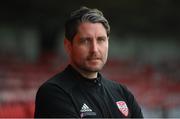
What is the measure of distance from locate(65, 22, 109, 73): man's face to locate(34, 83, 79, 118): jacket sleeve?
20 cm

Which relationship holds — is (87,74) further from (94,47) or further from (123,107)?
(123,107)

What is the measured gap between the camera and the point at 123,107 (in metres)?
3.42

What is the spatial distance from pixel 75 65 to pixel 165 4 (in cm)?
2454

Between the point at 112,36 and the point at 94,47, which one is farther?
the point at 112,36

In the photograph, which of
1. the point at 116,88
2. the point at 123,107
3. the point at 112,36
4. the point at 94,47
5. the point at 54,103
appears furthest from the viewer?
the point at 112,36

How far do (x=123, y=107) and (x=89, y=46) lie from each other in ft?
1.30

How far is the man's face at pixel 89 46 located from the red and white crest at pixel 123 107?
237 millimetres

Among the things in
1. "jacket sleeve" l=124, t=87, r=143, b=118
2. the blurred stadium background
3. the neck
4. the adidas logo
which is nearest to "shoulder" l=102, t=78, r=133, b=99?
"jacket sleeve" l=124, t=87, r=143, b=118

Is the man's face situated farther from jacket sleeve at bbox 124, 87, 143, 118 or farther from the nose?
jacket sleeve at bbox 124, 87, 143, 118

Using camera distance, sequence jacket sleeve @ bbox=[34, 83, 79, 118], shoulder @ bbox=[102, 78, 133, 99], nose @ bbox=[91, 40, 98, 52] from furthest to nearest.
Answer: shoulder @ bbox=[102, 78, 133, 99] → nose @ bbox=[91, 40, 98, 52] → jacket sleeve @ bbox=[34, 83, 79, 118]

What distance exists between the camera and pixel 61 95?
3230mm

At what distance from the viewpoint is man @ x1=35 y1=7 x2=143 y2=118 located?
127 inches

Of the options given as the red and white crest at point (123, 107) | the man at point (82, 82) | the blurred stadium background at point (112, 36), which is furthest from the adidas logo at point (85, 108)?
the blurred stadium background at point (112, 36)

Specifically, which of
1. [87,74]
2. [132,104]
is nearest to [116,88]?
[132,104]
